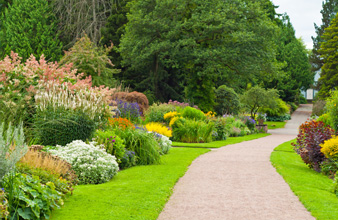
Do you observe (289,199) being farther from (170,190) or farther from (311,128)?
(311,128)

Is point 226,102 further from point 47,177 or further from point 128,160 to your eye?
point 47,177

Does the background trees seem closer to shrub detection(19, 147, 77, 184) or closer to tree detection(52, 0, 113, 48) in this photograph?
tree detection(52, 0, 113, 48)

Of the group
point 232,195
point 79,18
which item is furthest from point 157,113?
point 79,18

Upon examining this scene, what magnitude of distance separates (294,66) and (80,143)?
50.5 metres

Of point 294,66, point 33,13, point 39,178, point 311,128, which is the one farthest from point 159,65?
point 294,66

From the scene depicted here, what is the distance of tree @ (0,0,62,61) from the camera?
3088 centimetres

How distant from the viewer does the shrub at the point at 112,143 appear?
8995mm

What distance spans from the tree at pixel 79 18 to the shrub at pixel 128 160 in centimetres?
2115

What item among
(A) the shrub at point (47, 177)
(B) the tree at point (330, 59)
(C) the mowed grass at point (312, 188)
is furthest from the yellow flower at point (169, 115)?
(B) the tree at point (330, 59)

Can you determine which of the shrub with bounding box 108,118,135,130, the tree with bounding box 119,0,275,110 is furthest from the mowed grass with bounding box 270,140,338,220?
the tree with bounding box 119,0,275,110

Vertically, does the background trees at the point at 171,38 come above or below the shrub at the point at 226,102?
above

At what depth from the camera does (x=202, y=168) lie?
9.66 m

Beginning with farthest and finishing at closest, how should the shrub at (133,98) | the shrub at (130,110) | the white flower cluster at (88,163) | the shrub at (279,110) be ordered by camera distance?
1. the shrub at (279,110)
2. the shrub at (133,98)
3. the shrub at (130,110)
4. the white flower cluster at (88,163)

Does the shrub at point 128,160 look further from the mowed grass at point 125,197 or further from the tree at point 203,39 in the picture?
the tree at point 203,39
